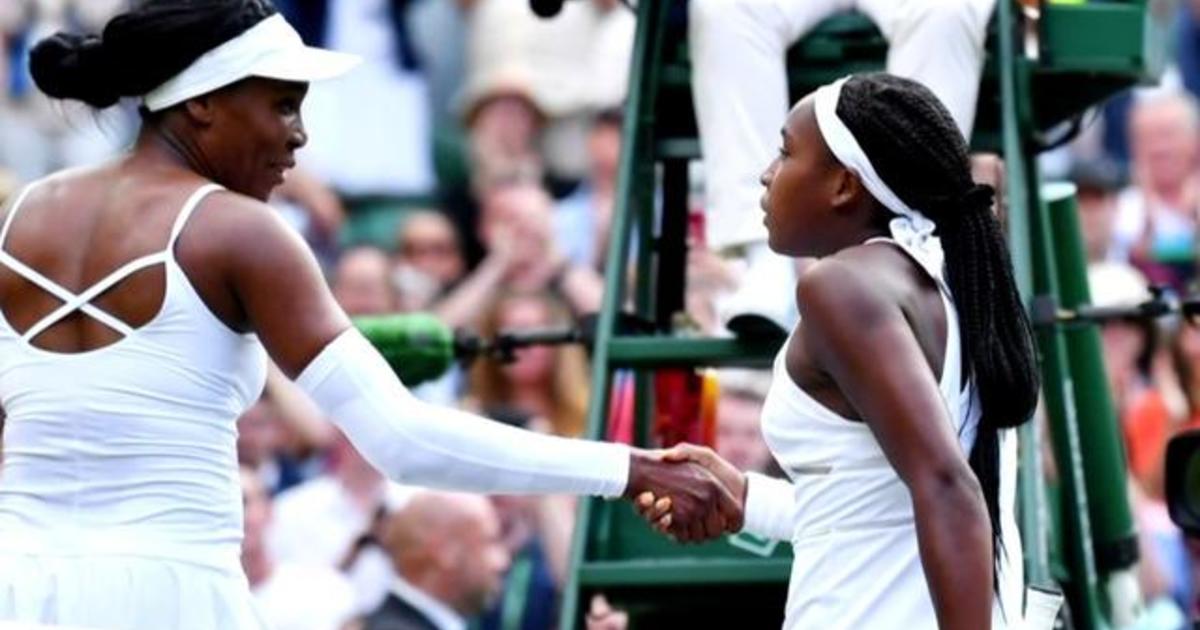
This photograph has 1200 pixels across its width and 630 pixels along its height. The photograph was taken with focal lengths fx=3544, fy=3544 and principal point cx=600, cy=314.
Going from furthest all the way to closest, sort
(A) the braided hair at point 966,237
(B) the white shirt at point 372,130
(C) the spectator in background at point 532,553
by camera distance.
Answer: (B) the white shirt at point 372,130 < (C) the spectator in background at point 532,553 < (A) the braided hair at point 966,237

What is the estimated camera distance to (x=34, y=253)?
5609 mm

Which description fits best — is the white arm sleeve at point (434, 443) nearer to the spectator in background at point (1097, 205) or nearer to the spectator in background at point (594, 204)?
the spectator in background at point (1097, 205)

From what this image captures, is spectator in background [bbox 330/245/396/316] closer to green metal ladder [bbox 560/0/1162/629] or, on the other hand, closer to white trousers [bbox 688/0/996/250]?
green metal ladder [bbox 560/0/1162/629]

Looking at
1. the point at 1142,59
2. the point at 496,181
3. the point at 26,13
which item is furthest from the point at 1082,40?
the point at 26,13

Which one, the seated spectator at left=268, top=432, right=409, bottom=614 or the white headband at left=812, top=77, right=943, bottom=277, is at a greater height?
the white headband at left=812, top=77, right=943, bottom=277

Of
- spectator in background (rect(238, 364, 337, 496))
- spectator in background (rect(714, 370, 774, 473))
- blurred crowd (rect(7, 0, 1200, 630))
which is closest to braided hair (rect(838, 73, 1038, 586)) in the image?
spectator in background (rect(714, 370, 774, 473))

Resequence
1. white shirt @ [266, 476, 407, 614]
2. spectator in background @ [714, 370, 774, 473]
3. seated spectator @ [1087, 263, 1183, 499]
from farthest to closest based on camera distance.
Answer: seated spectator @ [1087, 263, 1183, 499] → white shirt @ [266, 476, 407, 614] → spectator in background @ [714, 370, 774, 473]

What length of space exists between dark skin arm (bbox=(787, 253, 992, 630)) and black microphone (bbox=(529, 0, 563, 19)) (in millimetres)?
2429

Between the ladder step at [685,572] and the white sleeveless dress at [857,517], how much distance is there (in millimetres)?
1641

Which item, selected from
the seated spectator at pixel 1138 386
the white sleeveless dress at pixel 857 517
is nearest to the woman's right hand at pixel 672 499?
the white sleeveless dress at pixel 857 517

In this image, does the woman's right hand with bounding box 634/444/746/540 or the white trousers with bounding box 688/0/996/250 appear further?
the white trousers with bounding box 688/0/996/250

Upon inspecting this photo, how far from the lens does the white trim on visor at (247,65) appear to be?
5672mm

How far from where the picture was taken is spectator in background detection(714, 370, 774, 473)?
10055mm

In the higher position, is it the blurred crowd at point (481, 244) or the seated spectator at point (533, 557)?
the blurred crowd at point (481, 244)
